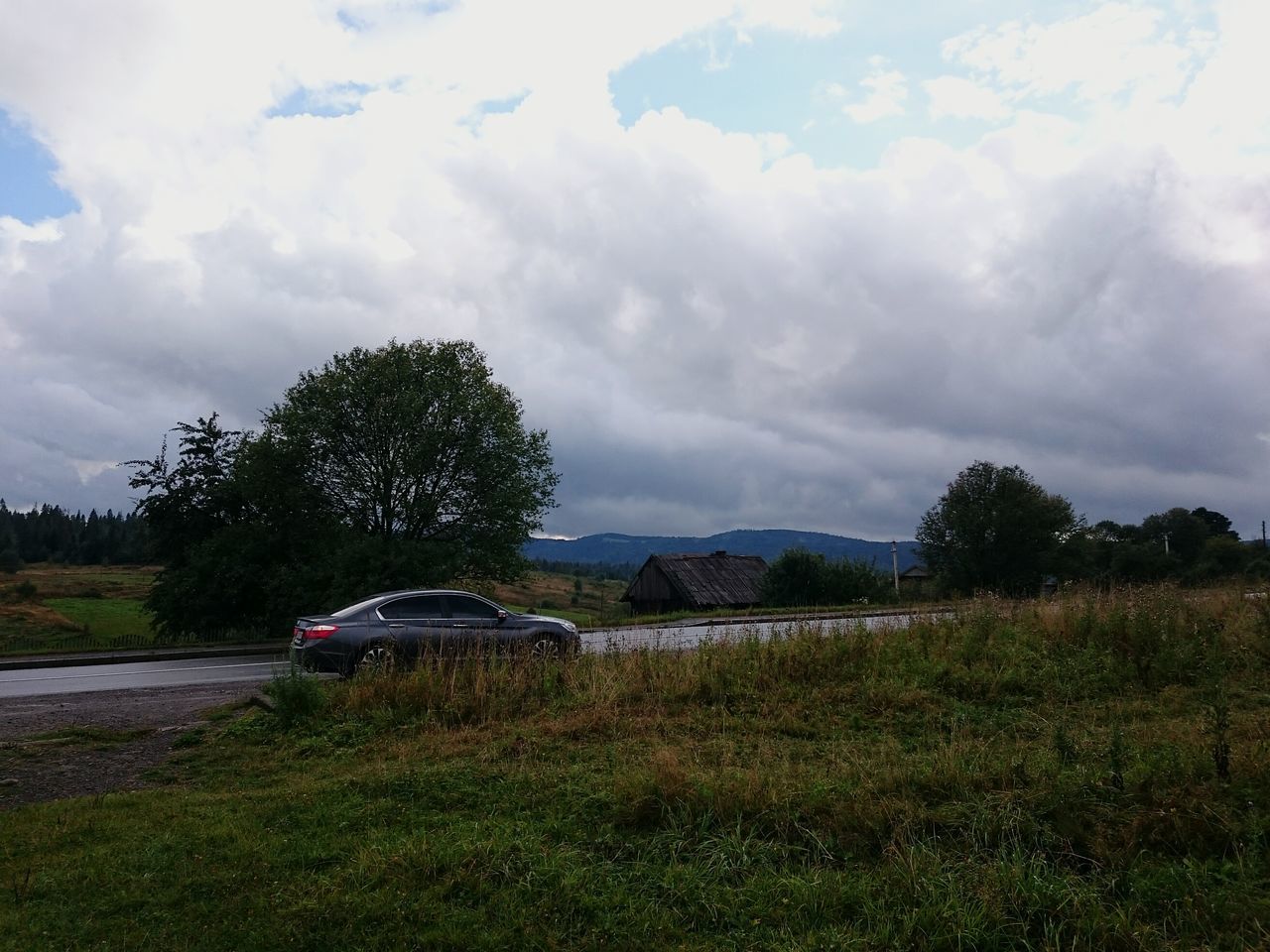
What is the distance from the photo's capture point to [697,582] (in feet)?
190

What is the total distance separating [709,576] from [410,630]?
151 ft

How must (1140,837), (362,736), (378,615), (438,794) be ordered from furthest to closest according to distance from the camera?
(378,615) → (362,736) → (438,794) → (1140,837)

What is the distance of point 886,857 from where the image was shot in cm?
488

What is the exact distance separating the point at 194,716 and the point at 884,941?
30.1 ft

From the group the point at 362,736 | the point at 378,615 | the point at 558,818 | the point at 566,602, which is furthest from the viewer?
the point at 566,602

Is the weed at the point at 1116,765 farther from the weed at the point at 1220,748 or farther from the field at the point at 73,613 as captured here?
the field at the point at 73,613

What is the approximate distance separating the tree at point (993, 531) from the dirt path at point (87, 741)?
5381 centimetres

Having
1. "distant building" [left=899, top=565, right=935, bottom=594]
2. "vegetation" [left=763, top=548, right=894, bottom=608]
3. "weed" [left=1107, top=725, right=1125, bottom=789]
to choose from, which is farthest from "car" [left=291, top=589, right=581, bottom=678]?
"distant building" [left=899, top=565, right=935, bottom=594]

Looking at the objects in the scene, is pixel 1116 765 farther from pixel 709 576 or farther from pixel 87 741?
pixel 709 576

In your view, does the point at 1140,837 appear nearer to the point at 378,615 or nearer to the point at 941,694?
the point at 941,694

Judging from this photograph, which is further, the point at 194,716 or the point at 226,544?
the point at 226,544

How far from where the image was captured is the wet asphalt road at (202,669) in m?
13.0

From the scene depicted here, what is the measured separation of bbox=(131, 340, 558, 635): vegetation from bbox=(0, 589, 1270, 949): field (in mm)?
24055

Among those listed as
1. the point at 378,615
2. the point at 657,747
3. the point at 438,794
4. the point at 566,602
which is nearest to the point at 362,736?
the point at 438,794
